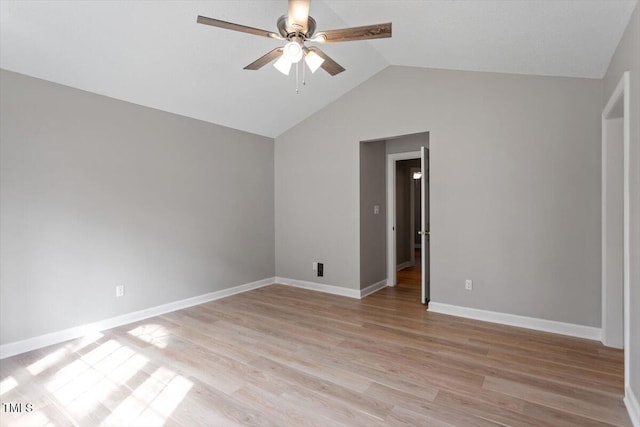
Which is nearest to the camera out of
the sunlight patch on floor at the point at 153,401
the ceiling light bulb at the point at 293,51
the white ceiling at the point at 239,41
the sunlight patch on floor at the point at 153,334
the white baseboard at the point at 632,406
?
the white baseboard at the point at 632,406

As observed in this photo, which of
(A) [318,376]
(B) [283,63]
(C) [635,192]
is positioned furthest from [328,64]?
(A) [318,376]

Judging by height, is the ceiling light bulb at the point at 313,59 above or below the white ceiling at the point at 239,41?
below

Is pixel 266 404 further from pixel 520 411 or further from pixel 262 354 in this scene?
pixel 520 411

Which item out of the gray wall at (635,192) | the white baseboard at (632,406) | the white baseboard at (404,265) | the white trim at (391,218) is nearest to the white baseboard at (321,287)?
the white trim at (391,218)

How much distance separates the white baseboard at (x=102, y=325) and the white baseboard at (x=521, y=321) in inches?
116

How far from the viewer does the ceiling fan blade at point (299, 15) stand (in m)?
2.15

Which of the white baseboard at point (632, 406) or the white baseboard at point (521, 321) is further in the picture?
the white baseboard at point (521, 321)

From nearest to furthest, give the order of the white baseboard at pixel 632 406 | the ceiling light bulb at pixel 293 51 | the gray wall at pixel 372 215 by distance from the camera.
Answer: the white baseboard at pixel 632 406, the ceiling light bulb at pixel 293 51, the gray wall at pixel 372 215

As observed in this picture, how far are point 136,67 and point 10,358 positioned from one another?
285 centimetres

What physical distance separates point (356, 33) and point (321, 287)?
12.2 ft

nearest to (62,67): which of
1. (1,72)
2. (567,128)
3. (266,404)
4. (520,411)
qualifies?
(1,72)

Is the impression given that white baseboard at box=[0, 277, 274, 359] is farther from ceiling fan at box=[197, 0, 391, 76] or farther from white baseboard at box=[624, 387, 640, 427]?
white baseboard at box=[624, 387, 640, 427]

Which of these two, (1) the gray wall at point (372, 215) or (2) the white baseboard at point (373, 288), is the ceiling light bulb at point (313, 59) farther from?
(2) the white baseboard at point (373, 288)

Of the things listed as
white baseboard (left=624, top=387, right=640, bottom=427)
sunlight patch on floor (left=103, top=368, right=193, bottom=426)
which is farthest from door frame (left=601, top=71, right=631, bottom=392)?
sunlight patch on floor (left=103, top=368, right=193, bottom=426)
